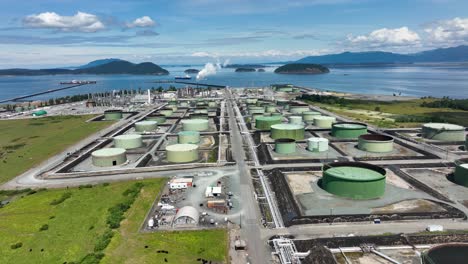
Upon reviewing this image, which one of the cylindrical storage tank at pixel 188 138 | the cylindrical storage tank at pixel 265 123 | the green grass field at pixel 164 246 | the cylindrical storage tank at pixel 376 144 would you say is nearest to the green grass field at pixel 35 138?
the cylindrical storage tank at pixel 188 138

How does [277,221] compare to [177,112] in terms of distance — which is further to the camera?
[177,112]

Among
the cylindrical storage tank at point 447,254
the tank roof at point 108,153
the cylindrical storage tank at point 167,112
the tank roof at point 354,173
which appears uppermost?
the cylindrical storage tank at point 167,112

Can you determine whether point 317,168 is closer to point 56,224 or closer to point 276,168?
point 276,168

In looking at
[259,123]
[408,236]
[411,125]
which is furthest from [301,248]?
[411,125]

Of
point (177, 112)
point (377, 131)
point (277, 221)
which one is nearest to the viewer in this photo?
point (277, 221)

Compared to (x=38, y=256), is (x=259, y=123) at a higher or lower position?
higher

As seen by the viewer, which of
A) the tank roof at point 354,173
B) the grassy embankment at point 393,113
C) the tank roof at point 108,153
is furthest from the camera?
the grassy embankment at point 393,113

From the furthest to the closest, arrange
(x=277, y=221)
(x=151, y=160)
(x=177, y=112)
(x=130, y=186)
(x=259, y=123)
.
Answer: (x=177, y=112) → (x=259, y=123) → (x=151, y=160) → (x=130, y=186) → (x=277, y=221)

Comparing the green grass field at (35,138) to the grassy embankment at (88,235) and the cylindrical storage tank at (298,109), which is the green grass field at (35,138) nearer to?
the grassy embankment at (88,235)
